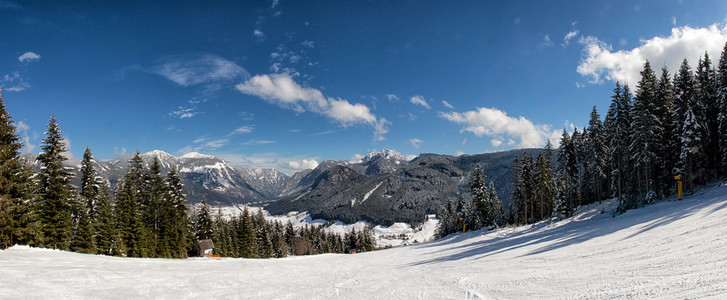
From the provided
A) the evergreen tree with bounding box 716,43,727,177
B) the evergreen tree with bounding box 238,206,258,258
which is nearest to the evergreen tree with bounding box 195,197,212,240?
the evergreen tree with bounding box 238,206,258,258

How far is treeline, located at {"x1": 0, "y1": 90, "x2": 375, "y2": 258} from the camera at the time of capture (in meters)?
21.6

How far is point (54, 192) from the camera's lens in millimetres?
28953

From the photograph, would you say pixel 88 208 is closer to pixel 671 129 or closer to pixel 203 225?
pixel 203 225

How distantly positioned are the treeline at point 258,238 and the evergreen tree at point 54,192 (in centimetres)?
1833

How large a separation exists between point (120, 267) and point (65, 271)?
282 cm

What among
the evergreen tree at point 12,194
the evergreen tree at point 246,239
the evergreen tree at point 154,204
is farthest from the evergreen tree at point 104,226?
the evergreen tree at point 246,239

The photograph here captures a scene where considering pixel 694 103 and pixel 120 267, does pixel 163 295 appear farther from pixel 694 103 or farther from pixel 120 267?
pixel 694 103

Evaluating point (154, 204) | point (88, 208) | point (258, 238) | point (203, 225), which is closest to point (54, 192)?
point (88, 208)

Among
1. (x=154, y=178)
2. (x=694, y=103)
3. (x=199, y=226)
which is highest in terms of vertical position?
(x=694, y=103)

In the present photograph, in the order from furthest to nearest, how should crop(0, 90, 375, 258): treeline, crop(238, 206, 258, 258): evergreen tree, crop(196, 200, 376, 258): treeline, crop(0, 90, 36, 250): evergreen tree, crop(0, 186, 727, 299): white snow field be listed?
1. crop(238, 206, 258, 258): evergreen tree
2. crop(196, 200, 376, 258): treeline
3. crop(0, 90, 375, 258): treeline
4. crop(0, 90, 36, 250): evergreen tree
5. crop(0, 186, 727, 299): white snow field

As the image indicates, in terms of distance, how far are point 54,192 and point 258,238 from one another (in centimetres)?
3948

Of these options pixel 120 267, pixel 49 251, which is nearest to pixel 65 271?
pixel 120 267

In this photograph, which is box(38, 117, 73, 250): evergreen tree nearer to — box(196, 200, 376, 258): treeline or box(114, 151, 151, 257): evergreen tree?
box(114, 151, 151, 257): evergreen tree

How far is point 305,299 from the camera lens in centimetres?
1058
